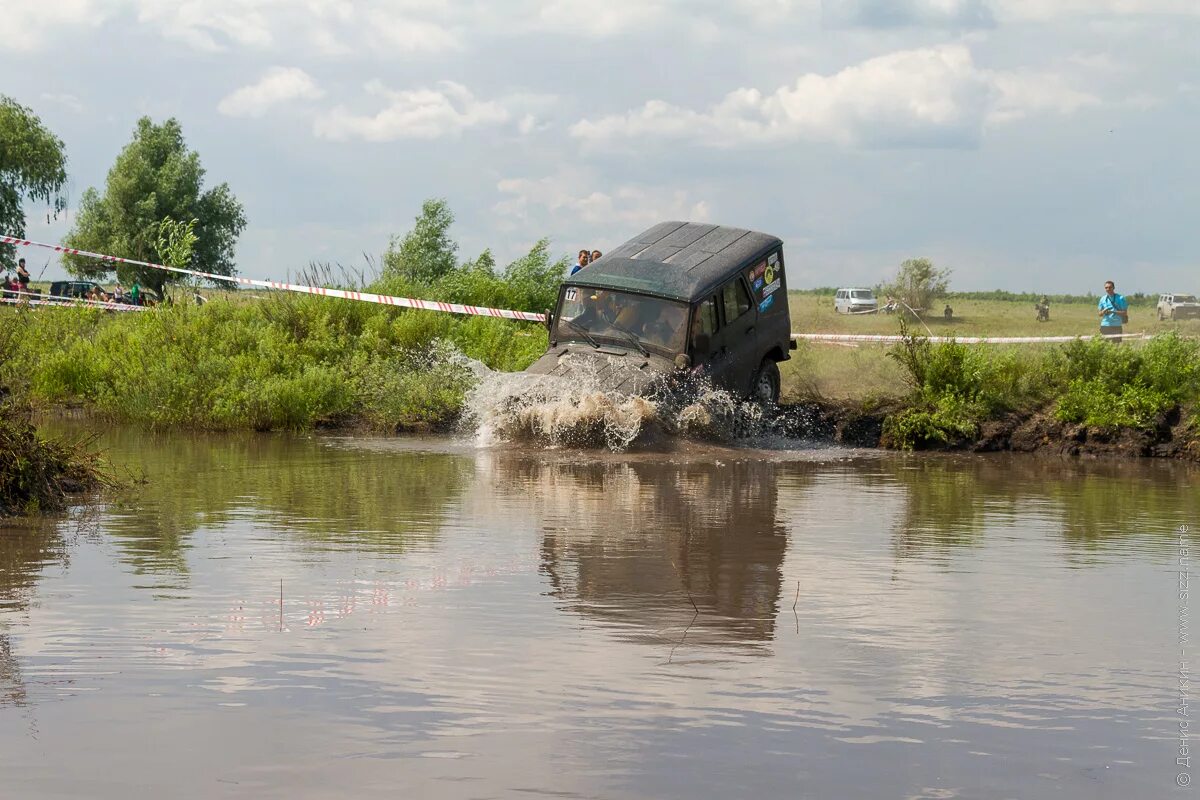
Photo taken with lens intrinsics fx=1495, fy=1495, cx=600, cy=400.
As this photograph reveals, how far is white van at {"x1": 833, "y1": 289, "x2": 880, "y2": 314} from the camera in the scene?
67812 mm

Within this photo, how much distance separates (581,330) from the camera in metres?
19.2

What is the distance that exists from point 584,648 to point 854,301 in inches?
2439

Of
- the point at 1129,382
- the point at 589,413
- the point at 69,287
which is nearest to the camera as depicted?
the point at 589,413

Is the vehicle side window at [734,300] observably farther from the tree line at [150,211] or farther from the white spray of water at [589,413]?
the tree line at [150,211]

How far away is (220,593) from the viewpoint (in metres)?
8.94

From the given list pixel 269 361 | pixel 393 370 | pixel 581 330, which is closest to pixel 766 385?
pixel 581 330

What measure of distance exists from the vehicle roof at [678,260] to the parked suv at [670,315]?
1cm

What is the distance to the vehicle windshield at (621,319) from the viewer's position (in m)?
18.8

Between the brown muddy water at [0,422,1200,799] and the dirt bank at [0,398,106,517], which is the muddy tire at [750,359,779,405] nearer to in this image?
the brown muddy water at [0,422,1200,799]

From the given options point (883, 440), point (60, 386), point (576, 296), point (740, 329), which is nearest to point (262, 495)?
point (576, 296)

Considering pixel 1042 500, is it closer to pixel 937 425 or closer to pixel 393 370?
pixel 937 425

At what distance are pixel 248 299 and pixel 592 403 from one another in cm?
978

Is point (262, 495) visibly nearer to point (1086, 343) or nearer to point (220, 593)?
point (220, 593)

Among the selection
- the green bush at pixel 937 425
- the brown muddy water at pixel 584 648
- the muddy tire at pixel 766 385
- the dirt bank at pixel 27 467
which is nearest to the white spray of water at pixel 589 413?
the muddy tire at pixel 766 385
